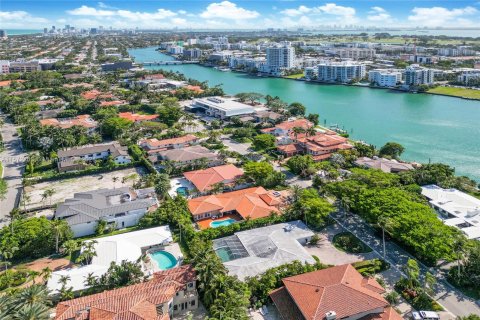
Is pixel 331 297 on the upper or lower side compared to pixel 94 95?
lower

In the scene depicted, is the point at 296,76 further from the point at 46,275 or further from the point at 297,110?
the point at 46,275

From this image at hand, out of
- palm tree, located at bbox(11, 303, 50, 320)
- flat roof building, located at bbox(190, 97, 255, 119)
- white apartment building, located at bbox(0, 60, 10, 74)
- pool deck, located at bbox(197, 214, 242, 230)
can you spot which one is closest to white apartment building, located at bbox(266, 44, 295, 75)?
flat roof building, located at bbox(190, 97, 255, 119)

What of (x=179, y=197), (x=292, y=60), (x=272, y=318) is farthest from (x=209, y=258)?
(x=292, y=60)

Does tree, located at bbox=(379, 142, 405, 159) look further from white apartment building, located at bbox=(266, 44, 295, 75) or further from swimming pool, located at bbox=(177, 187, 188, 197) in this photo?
white apartment building, located at bbox=(266, 44, 295, 75)

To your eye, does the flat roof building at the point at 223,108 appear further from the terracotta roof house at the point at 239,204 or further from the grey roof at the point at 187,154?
the terracotta roof house at the point at 239,204

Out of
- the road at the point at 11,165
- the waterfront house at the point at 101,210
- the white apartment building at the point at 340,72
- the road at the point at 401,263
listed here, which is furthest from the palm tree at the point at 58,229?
the white apartment building at the point at 340,72

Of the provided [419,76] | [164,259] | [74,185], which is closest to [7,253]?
[164,259]

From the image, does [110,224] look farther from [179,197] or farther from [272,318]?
[272,318]
